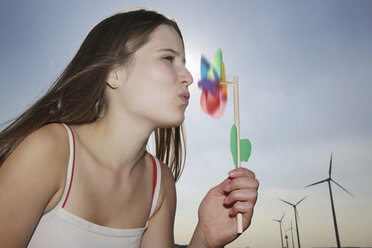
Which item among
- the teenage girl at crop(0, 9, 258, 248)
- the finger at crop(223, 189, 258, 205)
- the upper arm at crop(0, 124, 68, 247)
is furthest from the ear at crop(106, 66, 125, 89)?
the finger at crop(223, 189, 258, 205)

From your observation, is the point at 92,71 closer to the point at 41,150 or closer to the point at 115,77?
the point at 115,77

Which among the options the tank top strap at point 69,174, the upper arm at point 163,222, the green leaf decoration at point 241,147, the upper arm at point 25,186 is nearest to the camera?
the upper arm at point 25,186

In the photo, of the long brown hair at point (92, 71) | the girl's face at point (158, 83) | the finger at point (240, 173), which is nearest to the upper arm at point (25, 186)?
the long brown hair at point (92, 71)

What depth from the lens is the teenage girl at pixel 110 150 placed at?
2.05 metres

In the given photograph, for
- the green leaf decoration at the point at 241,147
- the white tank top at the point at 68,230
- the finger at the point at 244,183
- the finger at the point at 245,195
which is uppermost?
the green leaf decoration at the point at 241,147

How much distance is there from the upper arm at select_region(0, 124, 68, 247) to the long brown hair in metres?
0.27

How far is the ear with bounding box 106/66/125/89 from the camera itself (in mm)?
2636

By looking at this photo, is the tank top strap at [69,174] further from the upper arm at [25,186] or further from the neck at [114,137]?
the neck at [114,137]

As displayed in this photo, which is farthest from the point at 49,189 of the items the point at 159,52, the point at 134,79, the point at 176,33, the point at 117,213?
the point at 176,33

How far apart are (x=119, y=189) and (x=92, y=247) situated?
49 centimetres

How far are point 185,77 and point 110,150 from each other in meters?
0.79

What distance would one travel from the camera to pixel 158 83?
243 centimetres

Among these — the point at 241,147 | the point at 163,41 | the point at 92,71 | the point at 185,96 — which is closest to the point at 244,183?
the point at 241,147

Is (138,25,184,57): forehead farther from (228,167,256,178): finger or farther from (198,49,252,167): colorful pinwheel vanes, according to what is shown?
(228,167,256,178): finger
